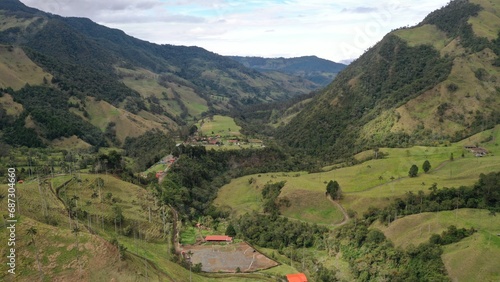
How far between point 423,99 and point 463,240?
98.9m

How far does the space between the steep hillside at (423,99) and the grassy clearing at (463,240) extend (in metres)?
61.6

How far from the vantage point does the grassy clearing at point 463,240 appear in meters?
52.6

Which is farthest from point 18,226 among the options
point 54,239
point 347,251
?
point 347,251

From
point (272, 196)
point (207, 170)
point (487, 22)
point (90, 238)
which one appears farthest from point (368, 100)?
point (90, 238)

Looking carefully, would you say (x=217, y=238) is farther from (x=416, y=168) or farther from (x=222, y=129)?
(x=222, y=129)

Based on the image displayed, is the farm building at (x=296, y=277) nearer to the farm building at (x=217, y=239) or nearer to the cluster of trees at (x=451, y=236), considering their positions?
the farm building at (x=217, y=239)

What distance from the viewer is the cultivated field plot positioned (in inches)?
2466

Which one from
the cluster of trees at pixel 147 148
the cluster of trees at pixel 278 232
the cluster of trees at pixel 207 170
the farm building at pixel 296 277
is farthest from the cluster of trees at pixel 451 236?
the cluster of trees at pixel 147 148

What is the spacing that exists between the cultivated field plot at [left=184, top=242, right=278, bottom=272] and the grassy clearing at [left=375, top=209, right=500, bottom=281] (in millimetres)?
22504

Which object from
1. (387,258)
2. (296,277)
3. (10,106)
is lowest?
(296,277)

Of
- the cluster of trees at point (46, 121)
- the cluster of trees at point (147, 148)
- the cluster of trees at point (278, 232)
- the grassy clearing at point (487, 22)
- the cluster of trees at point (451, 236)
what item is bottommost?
the cluster of trees at point (278, 232)

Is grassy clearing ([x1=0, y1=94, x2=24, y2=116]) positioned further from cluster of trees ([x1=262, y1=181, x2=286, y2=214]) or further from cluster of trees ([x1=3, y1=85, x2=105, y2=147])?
cluster of trees ([x1=262, y1=181, x2=286, y2=214])

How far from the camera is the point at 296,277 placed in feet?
189

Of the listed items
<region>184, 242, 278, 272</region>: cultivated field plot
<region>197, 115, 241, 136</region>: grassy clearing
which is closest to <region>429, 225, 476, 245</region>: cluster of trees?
<region>184, 242, 278, 272</region>: cultivated field plot
